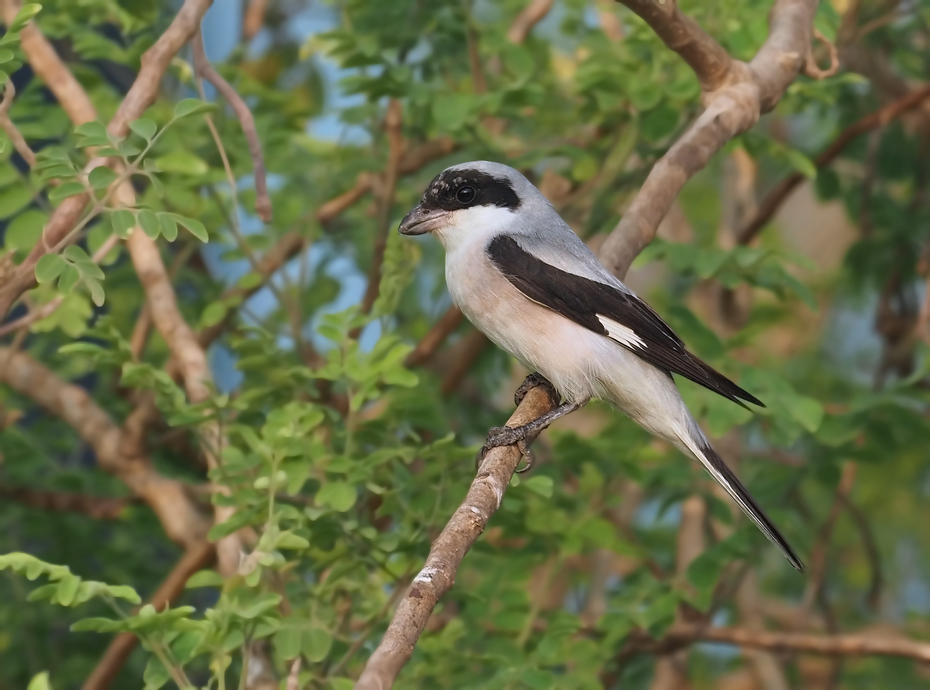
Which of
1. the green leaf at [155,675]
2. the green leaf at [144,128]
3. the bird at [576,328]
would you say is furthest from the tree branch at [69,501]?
the green leaf at [144,128]

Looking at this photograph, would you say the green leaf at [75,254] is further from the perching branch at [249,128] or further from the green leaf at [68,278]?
the perching branch at [249,128]

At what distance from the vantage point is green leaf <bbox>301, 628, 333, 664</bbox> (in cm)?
197

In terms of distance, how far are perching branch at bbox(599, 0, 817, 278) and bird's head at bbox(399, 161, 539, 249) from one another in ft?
1.52

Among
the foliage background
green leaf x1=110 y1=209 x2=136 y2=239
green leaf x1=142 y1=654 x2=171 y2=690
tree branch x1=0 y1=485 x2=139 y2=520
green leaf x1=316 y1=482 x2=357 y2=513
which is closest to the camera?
Result: green leaf x1=142 y1=654 x2=171 y2=690

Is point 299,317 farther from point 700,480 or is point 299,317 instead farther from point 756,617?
point 756,617

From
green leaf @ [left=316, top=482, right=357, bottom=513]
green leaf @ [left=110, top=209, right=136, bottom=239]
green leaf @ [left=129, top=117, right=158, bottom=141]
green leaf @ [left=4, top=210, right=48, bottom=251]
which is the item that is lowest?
green leaf @ [left=316, top=482, right=357, bottom=513]

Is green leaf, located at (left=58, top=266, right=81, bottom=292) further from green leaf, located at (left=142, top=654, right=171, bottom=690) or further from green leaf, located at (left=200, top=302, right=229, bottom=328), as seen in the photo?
green leaf, located at (left=200, top=302, right=229, bottom=328)

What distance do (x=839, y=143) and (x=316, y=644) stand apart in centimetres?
244

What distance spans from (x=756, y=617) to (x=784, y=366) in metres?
1.13

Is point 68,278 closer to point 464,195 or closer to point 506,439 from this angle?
point 506,439

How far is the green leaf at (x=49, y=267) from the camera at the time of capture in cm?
183

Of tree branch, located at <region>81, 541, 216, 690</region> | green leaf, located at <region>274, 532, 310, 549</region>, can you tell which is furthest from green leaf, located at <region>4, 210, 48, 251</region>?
green leaf, located at <region>274, 532, 310, 549</region>

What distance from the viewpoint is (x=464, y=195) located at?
2.76 metres

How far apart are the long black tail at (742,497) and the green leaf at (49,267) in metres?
1.42
